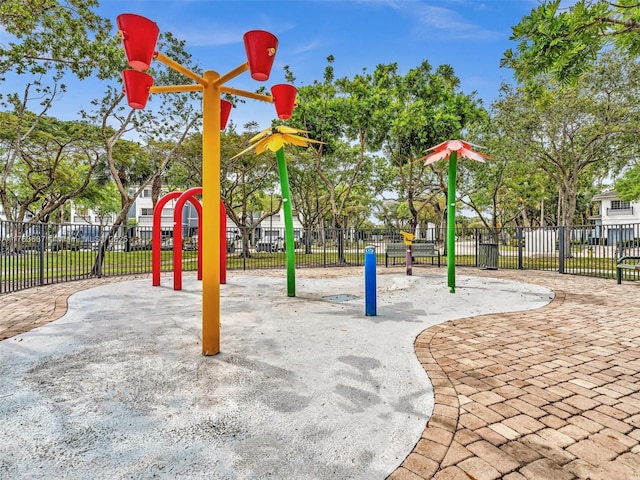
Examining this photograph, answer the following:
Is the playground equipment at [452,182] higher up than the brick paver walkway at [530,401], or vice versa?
the playground equipment at [452,182]

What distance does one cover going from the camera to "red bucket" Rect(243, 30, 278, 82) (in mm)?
3684

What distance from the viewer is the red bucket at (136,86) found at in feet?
14.1

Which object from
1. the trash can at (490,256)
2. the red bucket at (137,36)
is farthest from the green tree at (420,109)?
the red bucket at (137,36)

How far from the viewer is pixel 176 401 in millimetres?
→ 3104

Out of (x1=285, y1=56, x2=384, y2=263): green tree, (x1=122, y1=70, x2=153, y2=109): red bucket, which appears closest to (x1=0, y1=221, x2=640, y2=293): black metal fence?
(x1=285, y1=56, x2=384, y2=263): green tree

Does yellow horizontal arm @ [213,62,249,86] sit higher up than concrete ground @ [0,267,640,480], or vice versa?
yellow horizontal arm @ [213,62,249,86]

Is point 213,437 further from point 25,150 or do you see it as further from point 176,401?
point 25,150

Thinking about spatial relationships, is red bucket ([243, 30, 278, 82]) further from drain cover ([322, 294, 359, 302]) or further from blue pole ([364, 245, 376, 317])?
drain cover ([322, 294, 359, 302])

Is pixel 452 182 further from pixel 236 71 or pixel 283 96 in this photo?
pixel 236 71

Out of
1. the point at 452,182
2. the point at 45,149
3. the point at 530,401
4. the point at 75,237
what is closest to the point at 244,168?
the point at 45,149

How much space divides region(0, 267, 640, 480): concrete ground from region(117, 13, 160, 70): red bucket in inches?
120

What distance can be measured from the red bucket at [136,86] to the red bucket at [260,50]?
1446mm

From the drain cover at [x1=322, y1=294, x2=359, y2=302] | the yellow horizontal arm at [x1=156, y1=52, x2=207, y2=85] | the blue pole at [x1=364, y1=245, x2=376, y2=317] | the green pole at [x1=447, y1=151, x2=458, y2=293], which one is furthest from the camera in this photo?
the green pole at [x1=447, y1=151, x2=458, y2=293]

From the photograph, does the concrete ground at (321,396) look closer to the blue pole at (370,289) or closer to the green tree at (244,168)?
the blue pole at (370,289)
